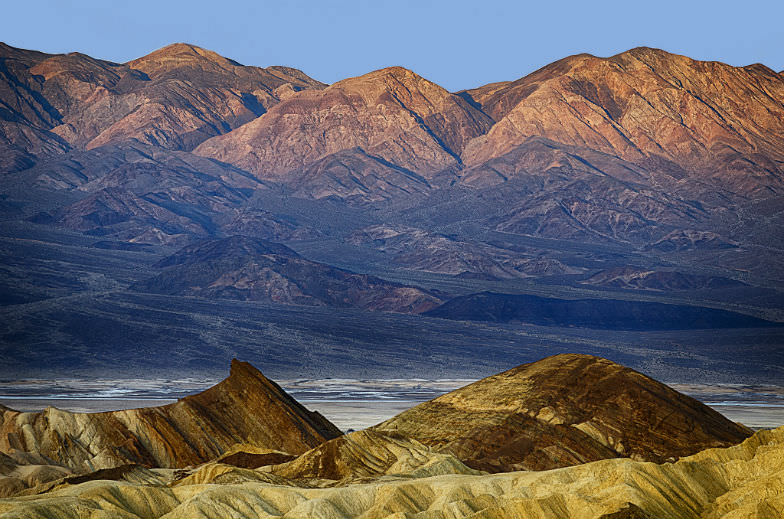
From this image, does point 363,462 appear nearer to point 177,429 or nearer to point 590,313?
point 177,429

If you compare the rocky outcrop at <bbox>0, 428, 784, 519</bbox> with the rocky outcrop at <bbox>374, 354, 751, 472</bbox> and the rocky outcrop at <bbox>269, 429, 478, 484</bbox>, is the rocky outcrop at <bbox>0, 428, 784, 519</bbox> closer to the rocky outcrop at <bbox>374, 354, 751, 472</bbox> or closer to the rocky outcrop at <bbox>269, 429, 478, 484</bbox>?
the rocky outcrop at <bbox>269, 429, 478, 484</bbox>

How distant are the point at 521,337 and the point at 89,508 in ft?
441

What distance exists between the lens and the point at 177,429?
193ft

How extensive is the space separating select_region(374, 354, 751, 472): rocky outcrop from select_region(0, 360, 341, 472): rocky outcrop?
495 cm

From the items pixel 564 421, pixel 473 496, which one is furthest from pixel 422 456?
pixel 473 496

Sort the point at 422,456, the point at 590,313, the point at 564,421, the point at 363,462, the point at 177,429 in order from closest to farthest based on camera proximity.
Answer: the point at 363,462
the point at 422,456
the point at 177,429
the point at 564,421
the point at 590,313

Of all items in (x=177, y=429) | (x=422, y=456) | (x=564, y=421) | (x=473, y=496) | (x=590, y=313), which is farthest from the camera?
(x=590, y=313)

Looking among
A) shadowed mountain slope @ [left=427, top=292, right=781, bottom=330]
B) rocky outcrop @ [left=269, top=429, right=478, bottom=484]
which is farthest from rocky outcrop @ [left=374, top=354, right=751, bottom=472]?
shadowed mountain slope @ [left=427, top=292, right=781, bottom=330]

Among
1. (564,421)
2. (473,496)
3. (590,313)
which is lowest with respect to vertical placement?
(473,496)

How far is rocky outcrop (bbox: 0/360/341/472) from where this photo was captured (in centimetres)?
5500

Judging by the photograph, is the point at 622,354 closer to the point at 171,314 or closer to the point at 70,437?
the point at 171,314

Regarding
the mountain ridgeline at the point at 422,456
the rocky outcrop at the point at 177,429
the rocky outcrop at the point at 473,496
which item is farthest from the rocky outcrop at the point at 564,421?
the rocky outcrop at the point at 473,496

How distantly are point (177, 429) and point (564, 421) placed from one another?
63.6 ft

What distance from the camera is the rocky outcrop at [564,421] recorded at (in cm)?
5634
